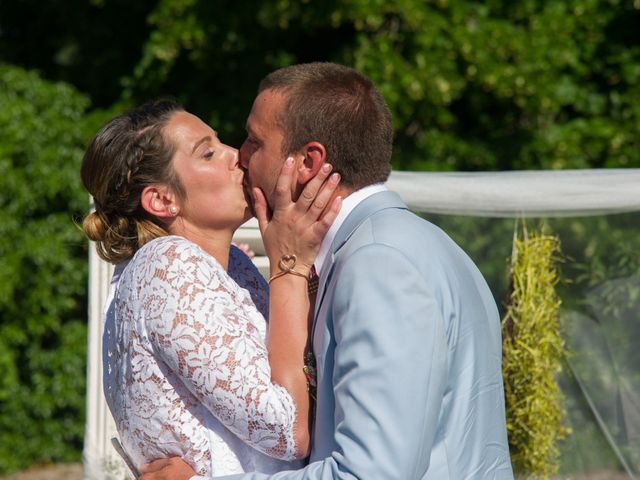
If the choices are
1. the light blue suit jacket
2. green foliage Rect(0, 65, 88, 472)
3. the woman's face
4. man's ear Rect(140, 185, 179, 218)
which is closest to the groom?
the light blue suit jacket

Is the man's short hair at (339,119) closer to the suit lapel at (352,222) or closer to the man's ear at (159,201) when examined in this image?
the suit lapel at (352,222)

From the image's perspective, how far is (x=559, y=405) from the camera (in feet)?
13.4

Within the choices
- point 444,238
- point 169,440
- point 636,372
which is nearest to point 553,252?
point 636,372

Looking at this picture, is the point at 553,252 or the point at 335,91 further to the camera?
the point at 553,252

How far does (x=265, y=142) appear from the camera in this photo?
2.33 metres

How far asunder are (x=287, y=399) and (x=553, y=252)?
2137 millimetres

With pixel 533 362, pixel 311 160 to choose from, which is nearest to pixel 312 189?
pixel 311 160

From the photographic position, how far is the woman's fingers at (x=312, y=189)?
2242mm

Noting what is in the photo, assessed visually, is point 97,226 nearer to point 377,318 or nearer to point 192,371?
point 192,371

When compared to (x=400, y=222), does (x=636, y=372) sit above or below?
below

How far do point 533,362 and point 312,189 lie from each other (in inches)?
80.9

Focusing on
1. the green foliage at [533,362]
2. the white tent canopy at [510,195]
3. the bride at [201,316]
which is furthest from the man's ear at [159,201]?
the green foliage at [533,362]

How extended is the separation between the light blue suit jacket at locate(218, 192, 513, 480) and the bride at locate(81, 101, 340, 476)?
113mm

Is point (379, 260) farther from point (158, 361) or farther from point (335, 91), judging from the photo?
point (158, 361)
